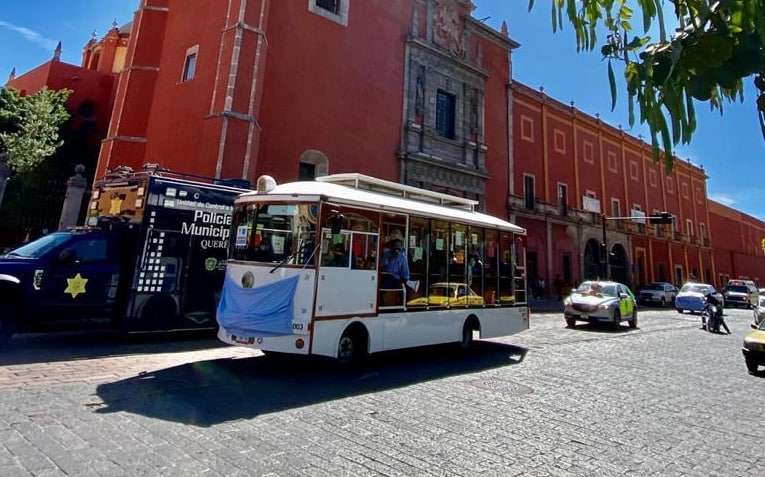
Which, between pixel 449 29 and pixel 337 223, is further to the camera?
pixel 449 29

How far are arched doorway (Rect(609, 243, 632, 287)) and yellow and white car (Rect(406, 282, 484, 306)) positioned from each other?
30646mm

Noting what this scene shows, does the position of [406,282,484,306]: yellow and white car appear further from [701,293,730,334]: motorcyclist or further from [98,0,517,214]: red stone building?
[701,293,730,334]: motorcyclist

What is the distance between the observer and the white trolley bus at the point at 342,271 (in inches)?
262

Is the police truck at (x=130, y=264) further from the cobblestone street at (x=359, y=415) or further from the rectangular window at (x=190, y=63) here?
the rectangular window at (x=190, y=63)

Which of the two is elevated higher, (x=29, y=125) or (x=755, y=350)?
(x=29, y=125)

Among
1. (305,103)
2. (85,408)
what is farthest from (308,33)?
(85,408)

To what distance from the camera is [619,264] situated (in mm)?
35719

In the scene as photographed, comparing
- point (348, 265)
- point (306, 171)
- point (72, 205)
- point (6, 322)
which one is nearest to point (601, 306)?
point (348, 265)

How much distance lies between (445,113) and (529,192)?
889 centimetres

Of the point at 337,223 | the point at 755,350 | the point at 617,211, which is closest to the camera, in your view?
the point at 337,223

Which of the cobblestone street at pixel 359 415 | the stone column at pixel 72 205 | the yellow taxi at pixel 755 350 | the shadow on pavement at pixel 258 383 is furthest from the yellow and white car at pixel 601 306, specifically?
the stone column at pixel 72 205

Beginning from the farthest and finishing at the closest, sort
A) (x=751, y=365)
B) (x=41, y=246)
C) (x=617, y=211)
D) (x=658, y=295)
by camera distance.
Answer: (x=617, y=211), (x=658, y=295), (x=751, y=365), (x=41, y=246)

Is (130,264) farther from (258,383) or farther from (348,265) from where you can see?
(348,265)

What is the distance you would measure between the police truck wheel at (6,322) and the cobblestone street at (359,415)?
520mm
